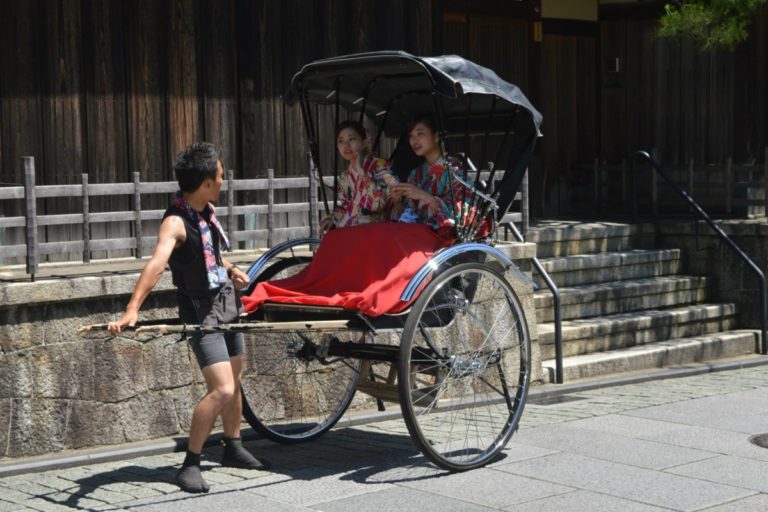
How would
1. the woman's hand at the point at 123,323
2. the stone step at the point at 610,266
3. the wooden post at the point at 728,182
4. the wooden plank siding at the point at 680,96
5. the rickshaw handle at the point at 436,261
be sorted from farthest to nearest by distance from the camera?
the wooden plank siding at the point at 680,96
the wooden post at the point at 728,182
the stone step at the point at 610,266
the rickshaw handle at the point at 436,261
the woman's hand at the point at 123,323

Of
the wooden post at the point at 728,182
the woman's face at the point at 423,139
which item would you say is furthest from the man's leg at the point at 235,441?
the wooden post at the point at 728,182

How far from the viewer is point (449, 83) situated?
7309 millimetres

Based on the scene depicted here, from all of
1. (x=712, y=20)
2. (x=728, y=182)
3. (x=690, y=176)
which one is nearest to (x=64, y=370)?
(x=712, y=20)

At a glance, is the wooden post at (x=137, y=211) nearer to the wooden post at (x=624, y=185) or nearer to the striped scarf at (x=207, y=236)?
the striped scarf at (x=207, y=236)

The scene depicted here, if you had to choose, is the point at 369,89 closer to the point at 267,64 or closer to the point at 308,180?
the point at 308,180

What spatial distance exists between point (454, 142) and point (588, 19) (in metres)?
3.41

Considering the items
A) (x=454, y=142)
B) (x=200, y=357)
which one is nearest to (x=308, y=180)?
(x=200, y=357)

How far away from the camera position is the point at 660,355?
11953 mm

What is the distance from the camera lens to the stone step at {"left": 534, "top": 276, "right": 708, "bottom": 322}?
12.2m

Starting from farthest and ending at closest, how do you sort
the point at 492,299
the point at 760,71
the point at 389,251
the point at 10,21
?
the point at 760,71 → the point at 492,299 → the point at 10,21 → the point at 389,251

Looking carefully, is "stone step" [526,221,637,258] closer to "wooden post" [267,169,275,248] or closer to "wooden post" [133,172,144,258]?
"wooden post" [267,169,275,248]

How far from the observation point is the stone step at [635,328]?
11.7 meters

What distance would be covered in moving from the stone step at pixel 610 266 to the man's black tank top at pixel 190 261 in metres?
6.09

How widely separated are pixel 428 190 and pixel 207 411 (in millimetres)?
2202
